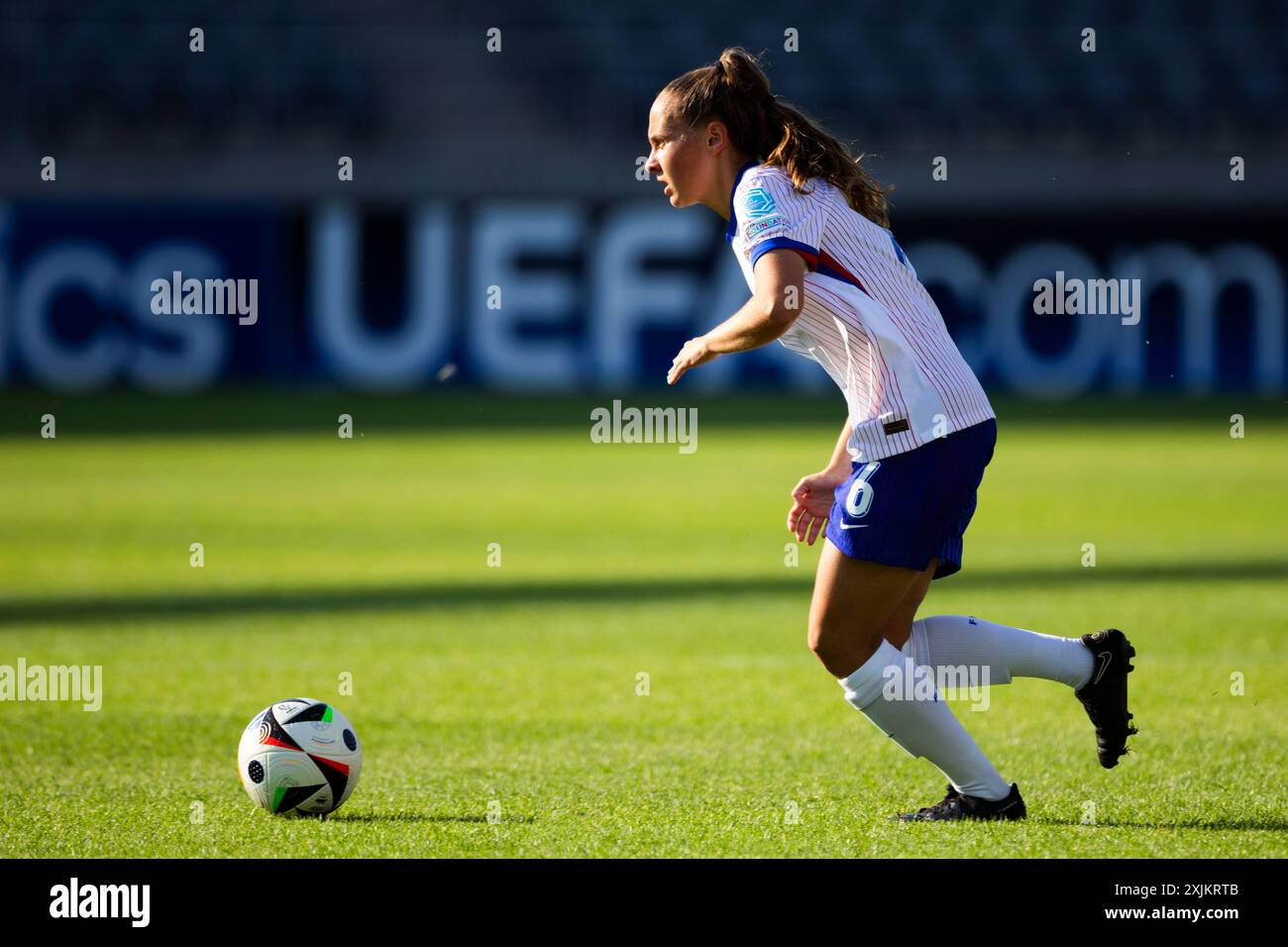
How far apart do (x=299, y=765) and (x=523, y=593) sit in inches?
209

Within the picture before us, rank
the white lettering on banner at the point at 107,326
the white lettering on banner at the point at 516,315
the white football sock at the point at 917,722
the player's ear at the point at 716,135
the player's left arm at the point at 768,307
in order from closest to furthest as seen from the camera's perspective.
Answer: the player's left arm at the point at 768,307 → the player's ear at the point at 716,135 → the white football sock at the point at 917,722 → the white lettering on banner at the point at 107,326 → the white lettering on banner at the point at 516,315

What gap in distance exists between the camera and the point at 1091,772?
5.83 m

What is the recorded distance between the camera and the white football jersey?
463 cm

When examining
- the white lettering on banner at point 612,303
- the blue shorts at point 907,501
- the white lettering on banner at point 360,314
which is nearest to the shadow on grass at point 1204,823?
the blue shorts at point 907,501

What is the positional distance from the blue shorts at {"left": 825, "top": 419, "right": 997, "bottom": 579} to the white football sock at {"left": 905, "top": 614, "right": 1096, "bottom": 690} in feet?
1.46

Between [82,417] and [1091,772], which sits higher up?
[82,417]

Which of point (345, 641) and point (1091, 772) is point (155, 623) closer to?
point (345, 641)

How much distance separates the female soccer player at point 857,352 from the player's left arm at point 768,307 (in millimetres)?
11

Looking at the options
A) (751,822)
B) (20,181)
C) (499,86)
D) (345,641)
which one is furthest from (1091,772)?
(499,86)

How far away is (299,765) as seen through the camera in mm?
5152

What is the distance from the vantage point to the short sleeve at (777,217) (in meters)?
4.45

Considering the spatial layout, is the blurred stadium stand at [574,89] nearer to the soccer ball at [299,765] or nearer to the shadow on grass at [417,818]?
the soccer ball at [299,765]
